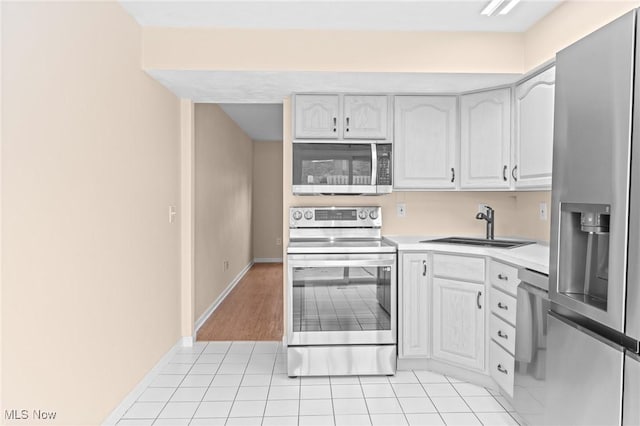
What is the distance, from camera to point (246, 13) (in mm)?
2600

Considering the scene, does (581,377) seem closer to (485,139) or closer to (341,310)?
(341,310)

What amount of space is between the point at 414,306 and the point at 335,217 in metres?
0.95

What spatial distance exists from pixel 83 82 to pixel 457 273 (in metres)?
2.40

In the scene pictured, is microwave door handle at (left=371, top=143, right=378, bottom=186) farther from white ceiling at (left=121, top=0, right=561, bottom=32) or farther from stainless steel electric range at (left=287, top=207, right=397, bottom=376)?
white ceiling at (left=121, top=0, right=561, bottom=32)

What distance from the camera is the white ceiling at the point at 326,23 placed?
2.51 metres

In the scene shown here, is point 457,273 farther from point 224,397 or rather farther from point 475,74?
point 224,397

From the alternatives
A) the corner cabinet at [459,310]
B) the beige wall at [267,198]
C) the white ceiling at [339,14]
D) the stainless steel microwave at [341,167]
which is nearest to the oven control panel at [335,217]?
the stainless steel microwave at [341,167]

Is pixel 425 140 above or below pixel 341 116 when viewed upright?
below

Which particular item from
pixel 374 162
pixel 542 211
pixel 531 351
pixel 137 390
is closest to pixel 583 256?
pixel 531 351

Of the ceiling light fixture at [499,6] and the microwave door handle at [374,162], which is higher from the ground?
the ceiling light fixture at [499,6]

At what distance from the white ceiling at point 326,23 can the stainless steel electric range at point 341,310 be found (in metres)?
1.14

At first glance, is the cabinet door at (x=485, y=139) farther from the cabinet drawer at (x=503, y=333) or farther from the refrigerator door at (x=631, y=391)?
the refrigerator door at (x=631, y=391)

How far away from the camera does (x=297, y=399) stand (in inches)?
108

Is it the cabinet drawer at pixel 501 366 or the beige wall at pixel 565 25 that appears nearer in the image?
the beige wall at pixel 565 25
